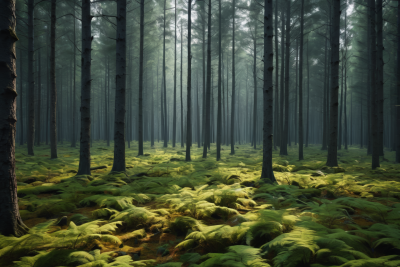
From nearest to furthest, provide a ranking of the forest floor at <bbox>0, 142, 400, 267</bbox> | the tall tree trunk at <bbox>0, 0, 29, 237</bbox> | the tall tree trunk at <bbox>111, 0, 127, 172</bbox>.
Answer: the forest floor at <bbox>0, 142, 400, 267</bbox>, the tall tree trunk at <bbox>0, 0, 29, 237</bbox>, the tall tree trunk at <bbox>111, 0, 127, 172</bbox>

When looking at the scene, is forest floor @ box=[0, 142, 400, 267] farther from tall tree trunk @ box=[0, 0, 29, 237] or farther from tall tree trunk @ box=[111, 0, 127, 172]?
tall tree trunk @ box=[111, 0, 127, 172]

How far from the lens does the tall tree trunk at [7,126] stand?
274 cm

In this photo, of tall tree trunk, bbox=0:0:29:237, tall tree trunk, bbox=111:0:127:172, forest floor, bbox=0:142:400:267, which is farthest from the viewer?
tall tree trunk, bbox=111:0:127:172

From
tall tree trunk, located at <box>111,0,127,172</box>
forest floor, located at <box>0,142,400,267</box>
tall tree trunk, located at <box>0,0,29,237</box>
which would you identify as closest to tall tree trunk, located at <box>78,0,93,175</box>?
tall tree trunk, located at <box>111,0,127,172</box>

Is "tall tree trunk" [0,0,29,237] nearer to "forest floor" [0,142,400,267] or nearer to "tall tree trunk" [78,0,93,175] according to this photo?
"forest floor" [0,142,400,267]

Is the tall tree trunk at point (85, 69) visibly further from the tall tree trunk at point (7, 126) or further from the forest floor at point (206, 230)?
the tall tree trunk at point (7, 126)

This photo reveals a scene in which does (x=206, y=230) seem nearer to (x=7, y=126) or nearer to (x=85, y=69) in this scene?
(x=7, y=126)

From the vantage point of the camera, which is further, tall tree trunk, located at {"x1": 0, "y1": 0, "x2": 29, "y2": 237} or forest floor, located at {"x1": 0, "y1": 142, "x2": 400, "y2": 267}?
tall tree trunk, located at {"x1": 0, "y1": 0, "x2": 29, "y2": 237}

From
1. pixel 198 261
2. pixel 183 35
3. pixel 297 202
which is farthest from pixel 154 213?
pixel 183 35

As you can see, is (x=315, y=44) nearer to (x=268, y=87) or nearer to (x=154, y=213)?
(x=268, y=87)

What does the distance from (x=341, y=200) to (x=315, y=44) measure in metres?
24.1

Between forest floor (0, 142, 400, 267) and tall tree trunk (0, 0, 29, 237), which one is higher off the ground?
tall tree trunk (0, 0, 29, 237)

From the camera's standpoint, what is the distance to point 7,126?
278 centimetres

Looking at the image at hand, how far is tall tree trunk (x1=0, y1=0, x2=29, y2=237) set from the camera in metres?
2.74
